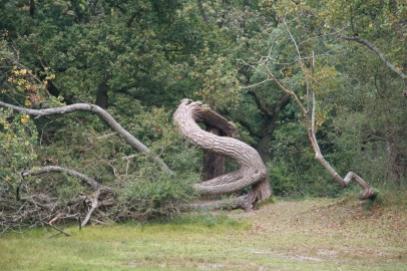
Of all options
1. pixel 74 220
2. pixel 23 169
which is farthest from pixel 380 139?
pixel 23 169

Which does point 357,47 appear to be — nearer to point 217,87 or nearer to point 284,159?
point 217,87

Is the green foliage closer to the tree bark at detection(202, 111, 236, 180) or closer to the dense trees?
the dense trees

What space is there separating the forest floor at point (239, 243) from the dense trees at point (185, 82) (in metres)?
1.06

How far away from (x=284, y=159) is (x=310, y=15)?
9.73 m

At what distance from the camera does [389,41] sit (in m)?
18.5

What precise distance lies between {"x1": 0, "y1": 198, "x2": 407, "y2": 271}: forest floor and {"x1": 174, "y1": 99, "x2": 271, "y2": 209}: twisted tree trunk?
0.68 meters

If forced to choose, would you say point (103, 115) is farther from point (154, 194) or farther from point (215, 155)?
point (215, 155)

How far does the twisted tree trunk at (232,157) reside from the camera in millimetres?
21812

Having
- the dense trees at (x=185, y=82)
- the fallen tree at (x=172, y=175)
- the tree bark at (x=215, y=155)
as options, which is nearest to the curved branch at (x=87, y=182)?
the fallen tree at (x=172, y=175)

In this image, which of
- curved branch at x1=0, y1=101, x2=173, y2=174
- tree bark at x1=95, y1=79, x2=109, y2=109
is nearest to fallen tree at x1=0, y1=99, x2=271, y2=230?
curved branch at x1=0, y1=101, x2=173, y2=174

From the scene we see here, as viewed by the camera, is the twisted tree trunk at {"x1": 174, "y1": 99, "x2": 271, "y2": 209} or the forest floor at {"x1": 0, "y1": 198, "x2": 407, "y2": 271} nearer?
the forest floor at {"x1": 0, "y1": 198, "x2": 407, "y2": 271}

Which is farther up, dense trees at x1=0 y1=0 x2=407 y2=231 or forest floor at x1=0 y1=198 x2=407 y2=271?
dense trees at x1=0 y1=0 x2=407 y2=231

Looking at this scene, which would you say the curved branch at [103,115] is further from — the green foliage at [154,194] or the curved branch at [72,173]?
the curved branch at [72,173]

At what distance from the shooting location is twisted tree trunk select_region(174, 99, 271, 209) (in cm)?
2181
